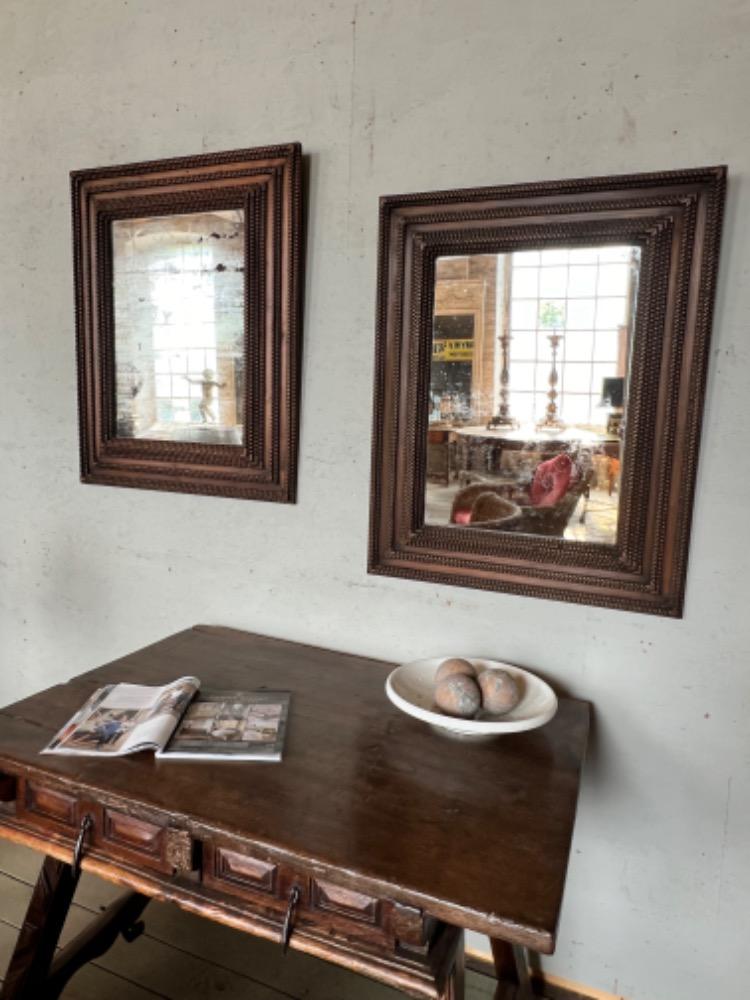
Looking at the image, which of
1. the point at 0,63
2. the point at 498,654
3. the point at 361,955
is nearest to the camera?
the point at 361,955

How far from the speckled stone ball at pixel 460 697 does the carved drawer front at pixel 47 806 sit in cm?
65

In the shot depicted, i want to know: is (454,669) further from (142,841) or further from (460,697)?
(142,841)

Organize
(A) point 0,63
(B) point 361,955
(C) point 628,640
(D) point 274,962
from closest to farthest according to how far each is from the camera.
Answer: (B) point 361,955, (C) point 628,640, (D) point 274,962, (A) point 0,63

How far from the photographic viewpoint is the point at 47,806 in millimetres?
1144

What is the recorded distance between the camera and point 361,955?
3.12 ft

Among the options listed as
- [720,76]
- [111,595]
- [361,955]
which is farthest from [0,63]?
[361,955]

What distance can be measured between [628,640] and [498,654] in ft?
0.90

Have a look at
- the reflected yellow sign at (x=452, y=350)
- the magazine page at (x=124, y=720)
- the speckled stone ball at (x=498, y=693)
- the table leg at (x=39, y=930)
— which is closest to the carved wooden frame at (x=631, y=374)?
the reflected yellow sign at (x=452, y=350)

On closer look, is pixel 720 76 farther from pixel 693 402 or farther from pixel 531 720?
pixel 531 720

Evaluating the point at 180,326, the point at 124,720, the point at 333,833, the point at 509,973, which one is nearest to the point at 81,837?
the point at 124,720

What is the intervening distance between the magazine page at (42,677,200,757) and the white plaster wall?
43 centimetres

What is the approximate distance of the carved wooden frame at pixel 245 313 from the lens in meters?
1.55

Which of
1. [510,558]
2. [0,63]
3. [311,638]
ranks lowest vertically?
[311,638]

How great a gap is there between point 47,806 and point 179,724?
0.24 m
